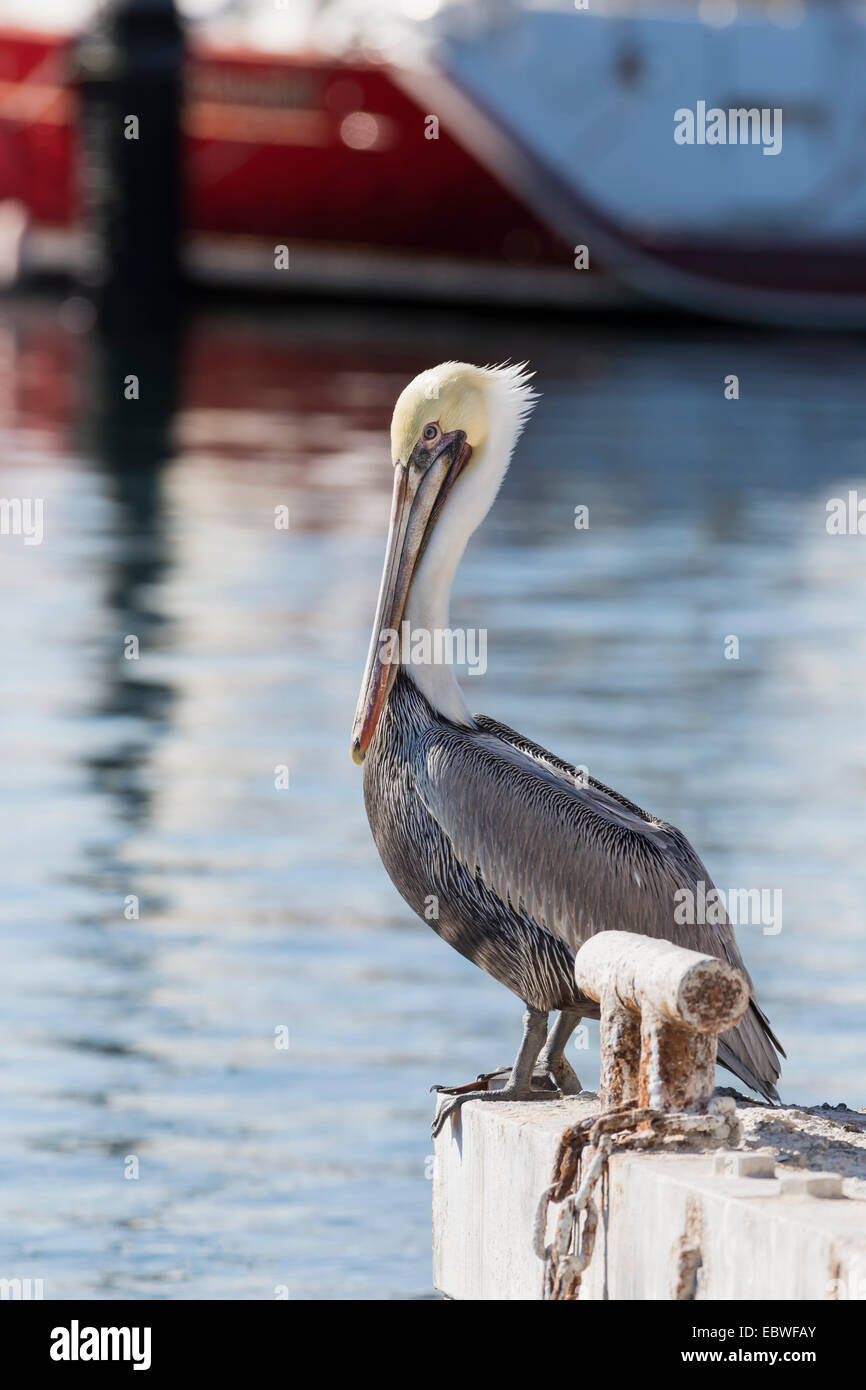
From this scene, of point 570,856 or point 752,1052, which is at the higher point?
point 570,856

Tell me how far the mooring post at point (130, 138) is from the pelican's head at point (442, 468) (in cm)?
2394

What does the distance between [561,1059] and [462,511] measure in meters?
1.19

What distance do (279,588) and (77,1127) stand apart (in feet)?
30.9

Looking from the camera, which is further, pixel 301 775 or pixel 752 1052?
pixel 301 775

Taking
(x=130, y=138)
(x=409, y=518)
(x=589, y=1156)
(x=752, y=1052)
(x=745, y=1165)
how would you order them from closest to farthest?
(x=745, y=1165) < (x=589, y=1156) < (x=752, y=1052) < (x=409, y=518) < (x=130, y=138)

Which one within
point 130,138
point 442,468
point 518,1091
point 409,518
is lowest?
point 518,1091

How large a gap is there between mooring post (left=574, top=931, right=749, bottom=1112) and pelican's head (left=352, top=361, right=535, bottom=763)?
1.15 meters

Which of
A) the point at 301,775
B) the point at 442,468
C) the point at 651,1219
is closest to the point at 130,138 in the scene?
the point at 301,775

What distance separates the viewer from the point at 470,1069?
7.91 m

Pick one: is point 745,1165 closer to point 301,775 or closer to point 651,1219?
Result: point 651,1219

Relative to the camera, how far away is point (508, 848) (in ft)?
19.2

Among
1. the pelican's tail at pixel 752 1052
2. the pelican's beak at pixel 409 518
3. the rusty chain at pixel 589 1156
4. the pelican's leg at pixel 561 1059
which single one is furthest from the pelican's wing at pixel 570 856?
the rusty chain at pixel 589 1156

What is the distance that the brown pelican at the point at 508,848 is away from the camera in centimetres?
579

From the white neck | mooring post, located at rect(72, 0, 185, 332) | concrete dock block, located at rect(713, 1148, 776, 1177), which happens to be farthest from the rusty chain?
mooring post, located at rect(72, 0, 185, 332)
